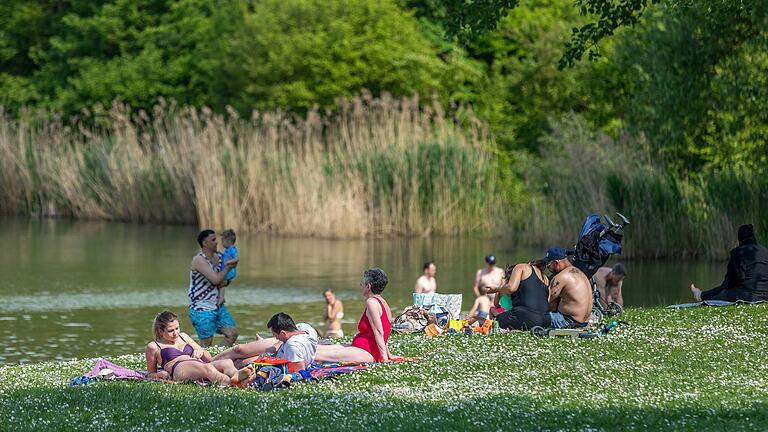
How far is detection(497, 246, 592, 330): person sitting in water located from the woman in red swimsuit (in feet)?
7.82

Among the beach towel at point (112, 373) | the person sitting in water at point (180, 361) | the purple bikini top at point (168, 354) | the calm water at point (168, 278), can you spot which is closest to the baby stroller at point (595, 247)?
the calm water at point (168, 278)

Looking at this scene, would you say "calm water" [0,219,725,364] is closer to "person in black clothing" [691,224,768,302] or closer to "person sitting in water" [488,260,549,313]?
"person sitting in water" [488,260,549,313]

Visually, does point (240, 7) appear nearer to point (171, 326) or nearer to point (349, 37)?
point (349, 37)

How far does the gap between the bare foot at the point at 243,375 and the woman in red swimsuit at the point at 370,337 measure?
1.18 metres

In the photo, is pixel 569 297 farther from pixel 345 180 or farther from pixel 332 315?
pixel 345 180

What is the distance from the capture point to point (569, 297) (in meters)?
16.0

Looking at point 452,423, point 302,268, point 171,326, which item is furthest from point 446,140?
point 452,423

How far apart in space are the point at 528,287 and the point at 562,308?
0.44 m

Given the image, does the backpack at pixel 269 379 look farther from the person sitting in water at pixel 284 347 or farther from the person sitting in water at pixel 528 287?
the person sitting in water at pixel 528 287

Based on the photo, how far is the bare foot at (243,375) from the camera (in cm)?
1264

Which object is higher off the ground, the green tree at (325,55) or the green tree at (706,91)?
the green tree at (325,55)

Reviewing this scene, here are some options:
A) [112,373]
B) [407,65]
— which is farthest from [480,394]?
[407,65]

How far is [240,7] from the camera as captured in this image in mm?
53938

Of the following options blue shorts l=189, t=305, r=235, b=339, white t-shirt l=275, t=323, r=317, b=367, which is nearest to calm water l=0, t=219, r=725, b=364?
blue shorts l=189, t=305, r=235, b=339
